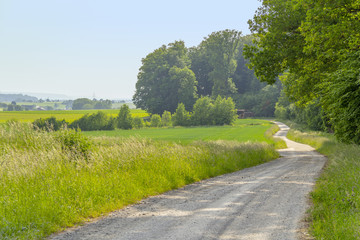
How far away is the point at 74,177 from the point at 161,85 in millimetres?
98681

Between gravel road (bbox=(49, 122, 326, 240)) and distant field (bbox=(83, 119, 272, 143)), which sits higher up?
gravel road (bbox=(49, 122, 326, 240))

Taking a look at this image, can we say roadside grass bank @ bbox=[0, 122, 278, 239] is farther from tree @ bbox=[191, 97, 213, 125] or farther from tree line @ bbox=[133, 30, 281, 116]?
tree line @ bbox=[133, 30, 281, 116]

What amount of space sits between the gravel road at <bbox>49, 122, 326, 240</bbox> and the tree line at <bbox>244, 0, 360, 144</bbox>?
12.1 ft

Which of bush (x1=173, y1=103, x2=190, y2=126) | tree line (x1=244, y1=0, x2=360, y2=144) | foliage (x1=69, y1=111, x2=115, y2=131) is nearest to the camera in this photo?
tree line (x1=244, y1=0, x2=360, y2=144)

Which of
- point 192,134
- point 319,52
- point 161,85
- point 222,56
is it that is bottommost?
point 192,134

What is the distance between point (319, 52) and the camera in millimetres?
17516

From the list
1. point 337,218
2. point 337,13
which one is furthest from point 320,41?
point 337,218

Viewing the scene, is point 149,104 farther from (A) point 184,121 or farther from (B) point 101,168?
(B) point 101,168

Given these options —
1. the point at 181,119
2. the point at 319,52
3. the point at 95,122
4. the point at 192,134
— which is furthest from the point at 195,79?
the point at 319,52

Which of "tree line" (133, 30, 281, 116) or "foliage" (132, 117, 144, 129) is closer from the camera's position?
"foliage" (132, 117, 144, 129)

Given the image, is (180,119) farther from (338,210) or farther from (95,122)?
(338,210)

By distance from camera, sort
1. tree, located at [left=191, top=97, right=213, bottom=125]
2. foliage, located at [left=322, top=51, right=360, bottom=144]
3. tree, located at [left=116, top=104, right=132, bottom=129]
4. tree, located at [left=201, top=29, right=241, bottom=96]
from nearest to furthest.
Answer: foliage, located at [left=322, top=51, right=360, bottom=144] < tree, located at [left=116, top=104, right=132, bottom=129] < tree, located at [left=191, top=97, right=213, bottom=125] < tree, located at [left=201, top=29, right=241, bottom=96]

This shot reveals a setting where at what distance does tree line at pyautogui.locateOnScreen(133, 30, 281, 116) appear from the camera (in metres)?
109

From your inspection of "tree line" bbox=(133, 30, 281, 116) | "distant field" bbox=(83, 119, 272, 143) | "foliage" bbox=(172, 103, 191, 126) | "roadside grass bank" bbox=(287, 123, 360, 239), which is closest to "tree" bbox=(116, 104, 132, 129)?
"distant field" bbox=(83, 119, 272, 143)
